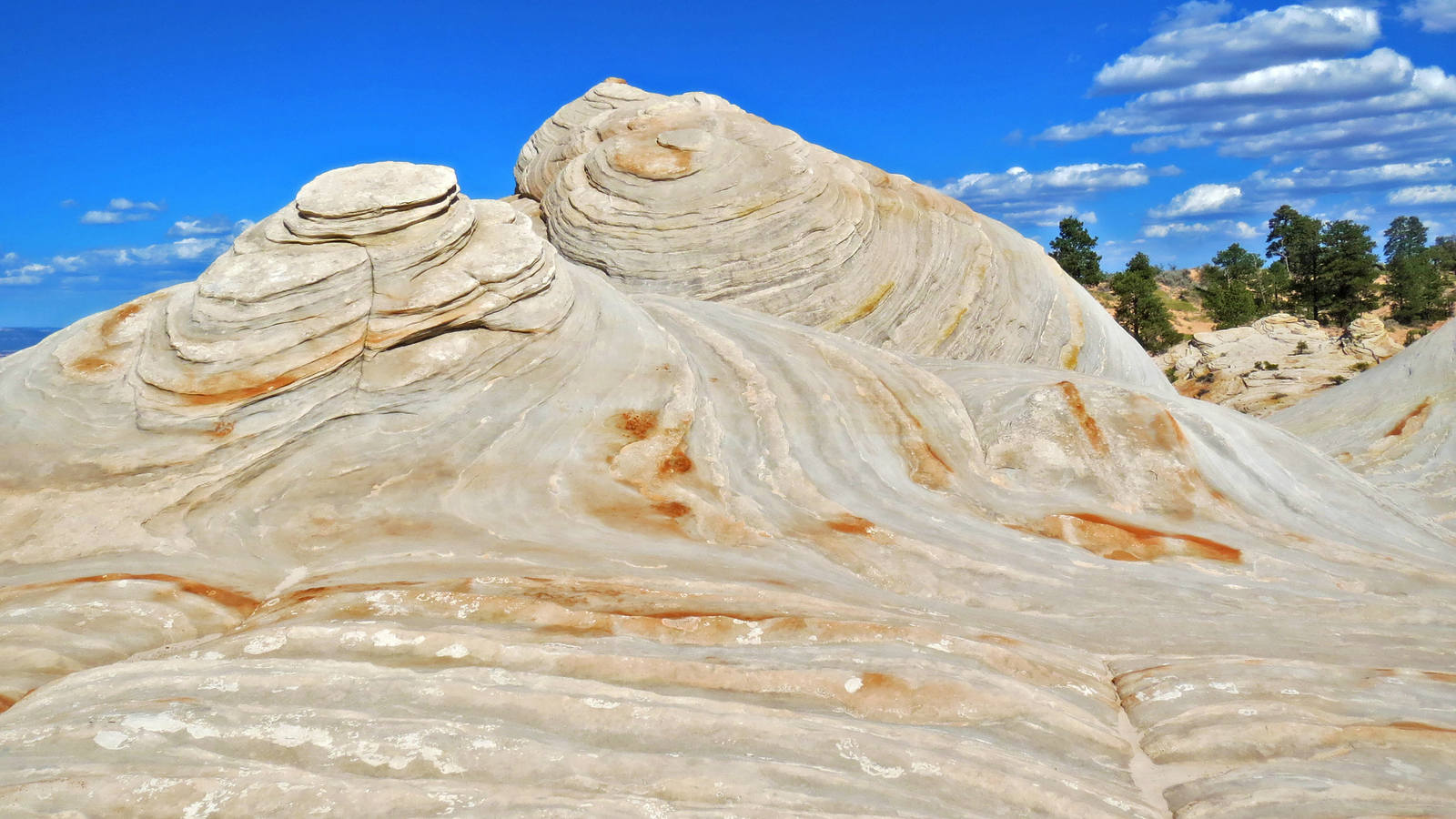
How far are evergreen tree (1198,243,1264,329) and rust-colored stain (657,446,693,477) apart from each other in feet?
155

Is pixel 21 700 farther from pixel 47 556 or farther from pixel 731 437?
pixel 731 437

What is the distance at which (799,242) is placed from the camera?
1627cm

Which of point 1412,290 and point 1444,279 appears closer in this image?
point 1412,290

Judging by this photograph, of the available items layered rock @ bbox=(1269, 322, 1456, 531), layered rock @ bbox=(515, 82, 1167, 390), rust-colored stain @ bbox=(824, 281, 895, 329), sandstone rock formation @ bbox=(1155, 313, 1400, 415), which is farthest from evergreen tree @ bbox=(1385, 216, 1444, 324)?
rust-colored stain @ bbox=(824, 281, 895, 329)

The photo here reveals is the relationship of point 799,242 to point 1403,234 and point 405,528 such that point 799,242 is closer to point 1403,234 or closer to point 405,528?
point 405,528

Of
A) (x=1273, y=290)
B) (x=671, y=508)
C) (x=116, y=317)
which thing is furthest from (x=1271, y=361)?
(x=1273, y=290)

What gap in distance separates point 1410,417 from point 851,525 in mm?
13014

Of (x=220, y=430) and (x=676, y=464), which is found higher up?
(x=220, y=430)

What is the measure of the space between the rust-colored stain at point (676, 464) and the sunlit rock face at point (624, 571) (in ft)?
0.11

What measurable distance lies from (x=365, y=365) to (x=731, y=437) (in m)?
3.59

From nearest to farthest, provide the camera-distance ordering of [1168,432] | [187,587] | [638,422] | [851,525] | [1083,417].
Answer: [187,587], [851,525], [638,422], [1168,432], [1083,417]

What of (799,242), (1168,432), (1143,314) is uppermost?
(1143,314)

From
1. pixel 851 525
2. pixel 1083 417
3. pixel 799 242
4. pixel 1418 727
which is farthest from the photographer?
pixel 799 242

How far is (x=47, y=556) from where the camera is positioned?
8.10 m
